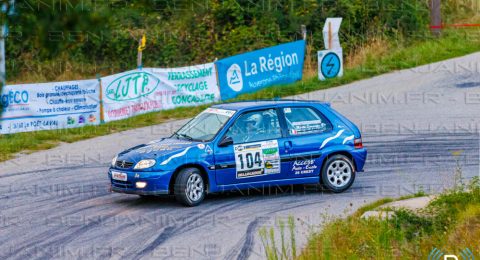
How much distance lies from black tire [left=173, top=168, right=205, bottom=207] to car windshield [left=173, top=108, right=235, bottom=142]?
0.59 m

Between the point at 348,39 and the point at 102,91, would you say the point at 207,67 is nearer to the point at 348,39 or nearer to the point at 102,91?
the point at 102,91

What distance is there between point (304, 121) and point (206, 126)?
1516 millimetres

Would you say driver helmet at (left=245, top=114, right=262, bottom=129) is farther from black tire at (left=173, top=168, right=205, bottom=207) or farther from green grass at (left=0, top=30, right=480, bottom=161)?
green grass at (left=0, top=30, right=480, bottom=161)

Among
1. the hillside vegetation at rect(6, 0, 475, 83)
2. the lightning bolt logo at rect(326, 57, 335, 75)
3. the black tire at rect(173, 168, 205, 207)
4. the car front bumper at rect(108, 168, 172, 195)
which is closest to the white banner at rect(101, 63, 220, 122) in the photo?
the lightning bolt logo at rect(326, 57, 335, 75)

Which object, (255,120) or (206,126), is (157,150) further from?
(255,120)

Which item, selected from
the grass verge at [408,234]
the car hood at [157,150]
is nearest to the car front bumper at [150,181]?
the car hood at [157,150]

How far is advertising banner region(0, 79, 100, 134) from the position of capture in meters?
18.4

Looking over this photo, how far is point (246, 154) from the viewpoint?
39.0 feet

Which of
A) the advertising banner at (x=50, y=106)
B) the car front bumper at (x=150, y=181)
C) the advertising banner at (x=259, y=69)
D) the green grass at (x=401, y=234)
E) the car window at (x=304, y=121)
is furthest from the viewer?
the advertising banner at (x=259, y=69)

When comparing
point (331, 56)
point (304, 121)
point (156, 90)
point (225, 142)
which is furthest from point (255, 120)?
point (331, 56)

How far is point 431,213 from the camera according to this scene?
10094 millimetres

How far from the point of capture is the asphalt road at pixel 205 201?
32.3ft

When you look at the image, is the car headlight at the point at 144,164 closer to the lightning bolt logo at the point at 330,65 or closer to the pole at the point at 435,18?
the lightning bolt logo at the point at 330,65

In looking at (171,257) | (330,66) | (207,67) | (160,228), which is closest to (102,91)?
(207,67)
